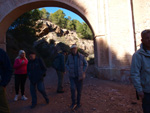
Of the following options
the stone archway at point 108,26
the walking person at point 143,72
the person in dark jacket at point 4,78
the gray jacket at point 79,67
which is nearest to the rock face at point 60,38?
the stone archway at point 108,26

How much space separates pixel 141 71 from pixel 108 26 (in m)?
4.71

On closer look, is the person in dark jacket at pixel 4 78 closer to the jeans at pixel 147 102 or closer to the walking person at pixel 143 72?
the walking person at pixel 143 72

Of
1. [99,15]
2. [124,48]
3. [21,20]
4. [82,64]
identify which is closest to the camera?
[82,64]

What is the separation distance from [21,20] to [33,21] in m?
1.48

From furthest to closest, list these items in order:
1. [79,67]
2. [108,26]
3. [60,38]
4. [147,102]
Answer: [60,38] < [108,26] < [79,67] < [147,102]

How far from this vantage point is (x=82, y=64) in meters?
3.13

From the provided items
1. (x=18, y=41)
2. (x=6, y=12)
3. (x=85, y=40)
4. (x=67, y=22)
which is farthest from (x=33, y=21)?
(x=67, y=22)

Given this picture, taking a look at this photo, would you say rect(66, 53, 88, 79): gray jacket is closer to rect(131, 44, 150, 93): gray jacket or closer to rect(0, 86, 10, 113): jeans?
rect(131, 44, 150, 93): gray jacket

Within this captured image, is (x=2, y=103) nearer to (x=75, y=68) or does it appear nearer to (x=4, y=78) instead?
(x=4, y=78)

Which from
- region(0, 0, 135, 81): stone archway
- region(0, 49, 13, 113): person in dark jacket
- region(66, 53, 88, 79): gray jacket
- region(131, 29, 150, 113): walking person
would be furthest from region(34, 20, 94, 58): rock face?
region(0, 49, 13, 113): person in dark jacket

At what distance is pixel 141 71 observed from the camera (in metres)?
1.81

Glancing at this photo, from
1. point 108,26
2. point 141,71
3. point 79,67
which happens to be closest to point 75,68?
point 79,67

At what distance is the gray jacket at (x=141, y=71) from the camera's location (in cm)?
174

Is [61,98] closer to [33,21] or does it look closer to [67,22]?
[33,21]
